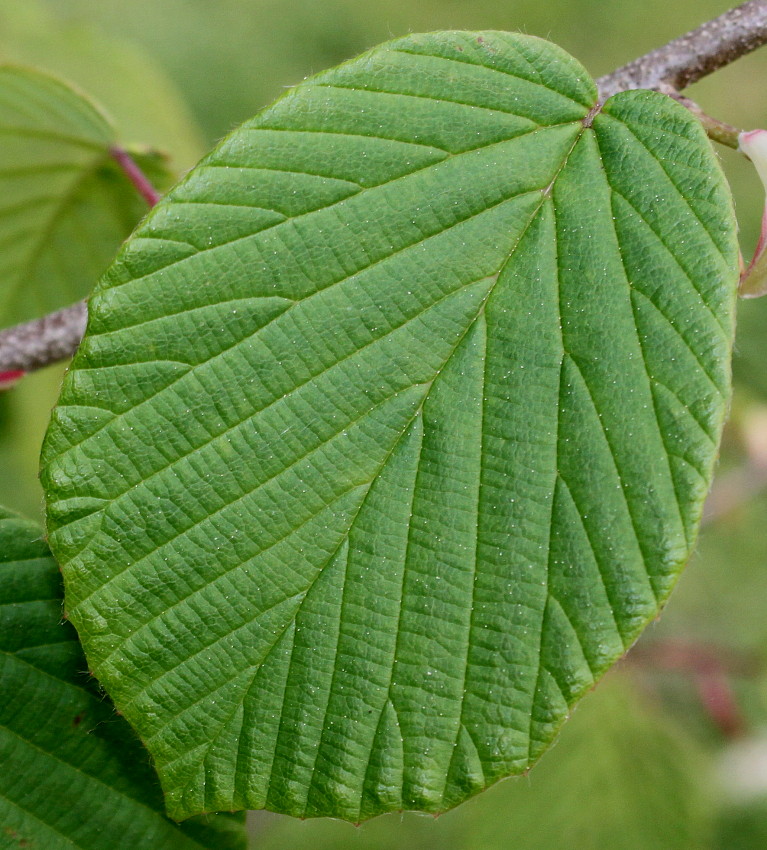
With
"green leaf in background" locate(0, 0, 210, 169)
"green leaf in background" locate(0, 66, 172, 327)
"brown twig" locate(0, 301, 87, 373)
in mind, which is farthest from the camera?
"green leaf in background" locate(0, 0, 210, 169)

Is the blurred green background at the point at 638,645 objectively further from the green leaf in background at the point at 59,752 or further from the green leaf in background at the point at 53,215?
the green leaf in background at the point at 59,752

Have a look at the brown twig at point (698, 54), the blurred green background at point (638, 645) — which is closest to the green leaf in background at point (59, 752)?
the blurred green background at point (638, 645)

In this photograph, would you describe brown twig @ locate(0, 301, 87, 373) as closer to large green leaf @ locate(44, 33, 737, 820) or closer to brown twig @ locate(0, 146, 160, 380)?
brown twig @ locate(0, 146, 160, 380)

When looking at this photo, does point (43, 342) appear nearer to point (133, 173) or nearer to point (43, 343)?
point (43, 343)

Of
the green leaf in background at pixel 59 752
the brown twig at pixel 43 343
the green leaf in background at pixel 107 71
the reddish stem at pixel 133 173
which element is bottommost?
the green leaf in background at pixel 59 752

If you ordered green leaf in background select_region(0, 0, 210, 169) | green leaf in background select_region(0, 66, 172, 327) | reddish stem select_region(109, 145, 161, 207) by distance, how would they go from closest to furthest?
reddish stem select_region(109, 145, 161, 207) < green leaf in background select_region(0, 66, 172, 327) < green leaf in background select_region(0, 0, 210, 169)

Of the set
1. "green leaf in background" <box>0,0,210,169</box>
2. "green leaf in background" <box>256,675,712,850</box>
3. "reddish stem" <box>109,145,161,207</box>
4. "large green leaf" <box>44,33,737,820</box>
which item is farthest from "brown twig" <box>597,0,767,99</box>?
"green leaf in background" <box>256,675,712,850</box>

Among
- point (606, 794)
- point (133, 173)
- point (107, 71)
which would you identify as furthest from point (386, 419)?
point (606, 794)
